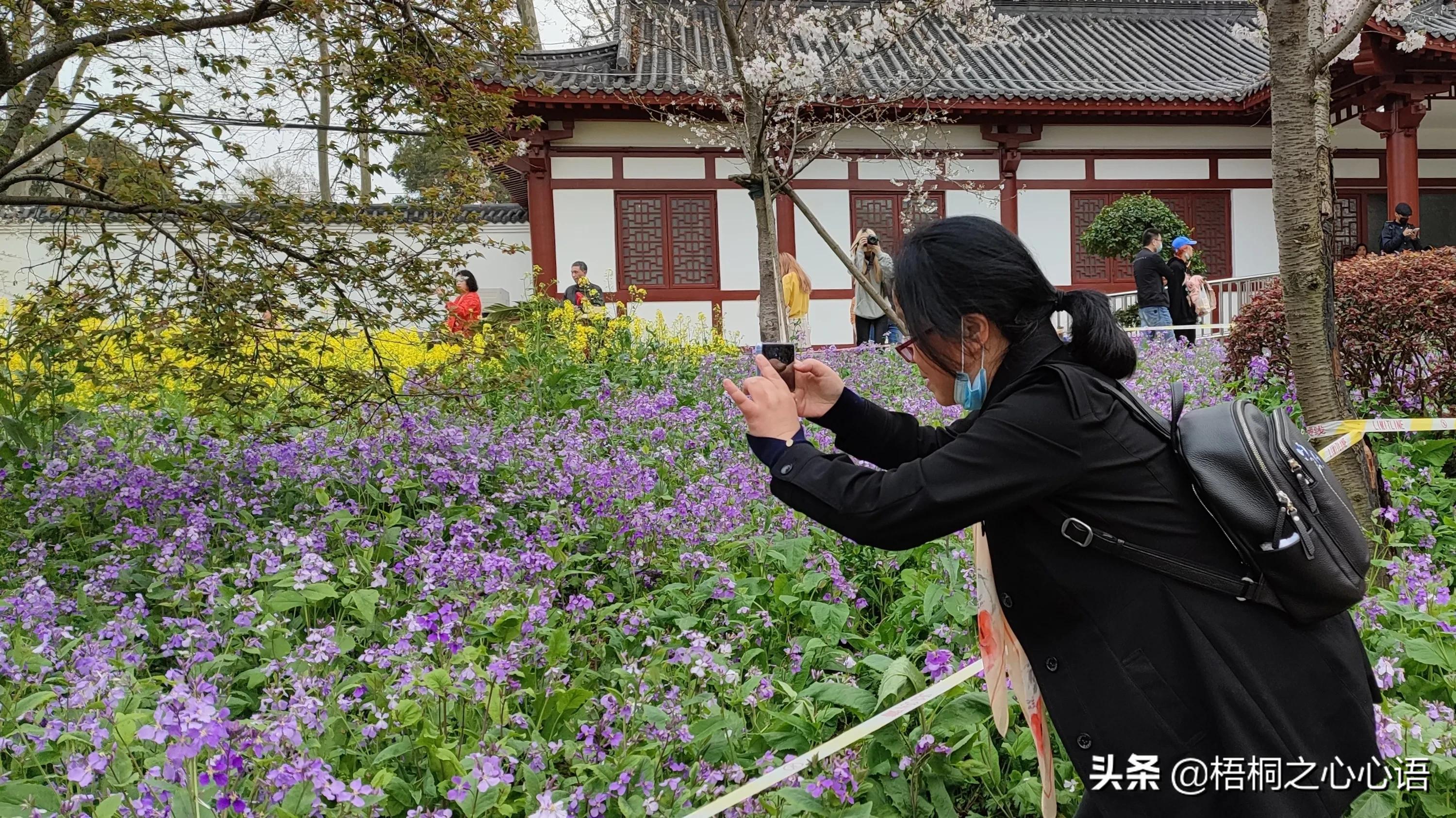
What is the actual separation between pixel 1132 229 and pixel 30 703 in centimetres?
1381

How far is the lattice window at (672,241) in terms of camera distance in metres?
14.9

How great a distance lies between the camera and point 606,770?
6.75 feet

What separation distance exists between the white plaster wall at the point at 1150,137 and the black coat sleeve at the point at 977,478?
49.8 feet

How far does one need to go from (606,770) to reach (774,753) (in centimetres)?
41

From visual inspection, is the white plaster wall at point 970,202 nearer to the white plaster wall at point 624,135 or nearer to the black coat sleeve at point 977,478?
the white plaster wall at point 624,135

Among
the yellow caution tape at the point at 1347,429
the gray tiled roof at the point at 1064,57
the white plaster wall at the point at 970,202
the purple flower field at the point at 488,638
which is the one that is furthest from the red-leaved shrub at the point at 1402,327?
the white plaster wall at the point at 970,202

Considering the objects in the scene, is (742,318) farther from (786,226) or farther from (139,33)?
(139,33)

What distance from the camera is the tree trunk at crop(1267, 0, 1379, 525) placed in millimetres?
3242

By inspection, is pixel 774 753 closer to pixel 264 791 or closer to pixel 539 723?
pixel 539 723

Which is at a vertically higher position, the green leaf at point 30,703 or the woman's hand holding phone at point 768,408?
the woman's hand holding phone at point 768,408

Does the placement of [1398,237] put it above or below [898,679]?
above

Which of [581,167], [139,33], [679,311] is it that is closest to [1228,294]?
[679,311]

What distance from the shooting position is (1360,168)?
16.2 meters

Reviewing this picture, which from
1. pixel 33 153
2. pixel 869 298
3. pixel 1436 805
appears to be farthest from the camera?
pixel 869 298
